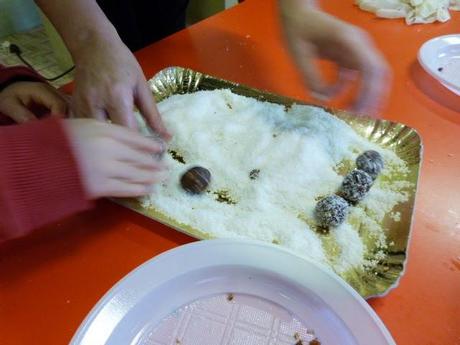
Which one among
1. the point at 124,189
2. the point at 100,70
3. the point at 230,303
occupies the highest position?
the point at 100,70

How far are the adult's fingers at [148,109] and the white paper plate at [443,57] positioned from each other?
0.61m

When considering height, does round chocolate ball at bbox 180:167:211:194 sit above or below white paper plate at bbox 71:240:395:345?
above

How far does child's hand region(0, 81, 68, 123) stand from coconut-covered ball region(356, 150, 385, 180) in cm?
53

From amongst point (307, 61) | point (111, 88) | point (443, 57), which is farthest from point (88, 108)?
point (443, 57)

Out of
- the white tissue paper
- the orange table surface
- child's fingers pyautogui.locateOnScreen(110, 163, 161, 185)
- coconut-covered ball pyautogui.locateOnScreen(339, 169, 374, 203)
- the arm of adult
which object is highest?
the arm of adult

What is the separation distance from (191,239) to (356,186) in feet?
0.91

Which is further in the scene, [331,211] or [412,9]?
[412,9]

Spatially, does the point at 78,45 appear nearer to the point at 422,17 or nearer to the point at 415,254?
the point at 415,254

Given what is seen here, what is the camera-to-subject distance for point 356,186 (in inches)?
26.9

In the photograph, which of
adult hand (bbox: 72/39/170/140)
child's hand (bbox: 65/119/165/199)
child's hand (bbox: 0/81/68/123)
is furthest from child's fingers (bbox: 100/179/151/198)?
child's hand (bbox: 0/81/68/123)

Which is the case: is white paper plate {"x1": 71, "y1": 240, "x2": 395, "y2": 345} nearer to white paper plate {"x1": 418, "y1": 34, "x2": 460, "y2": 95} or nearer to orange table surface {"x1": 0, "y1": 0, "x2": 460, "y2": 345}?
orange table surface {"x1": 0, "y1": 0, "x2": 460, "y2": 345}

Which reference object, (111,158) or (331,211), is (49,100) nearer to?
(111,158)

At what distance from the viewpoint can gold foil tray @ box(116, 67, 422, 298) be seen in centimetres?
59

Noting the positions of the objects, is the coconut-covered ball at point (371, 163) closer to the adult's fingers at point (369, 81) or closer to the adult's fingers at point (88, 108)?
the adult's fingers at point (369, 81)
